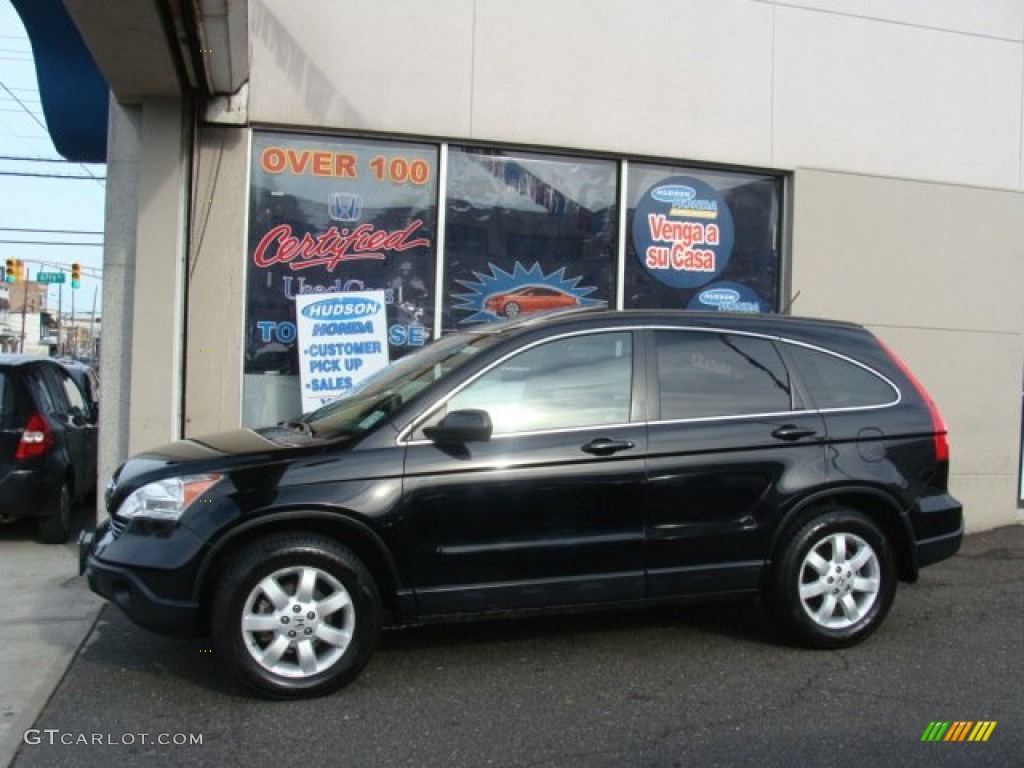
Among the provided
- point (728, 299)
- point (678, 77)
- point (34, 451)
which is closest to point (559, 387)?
point (728, 299)

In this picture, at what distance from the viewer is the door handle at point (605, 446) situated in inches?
178

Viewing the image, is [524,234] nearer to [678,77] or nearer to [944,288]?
[678,77]

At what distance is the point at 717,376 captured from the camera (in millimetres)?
4926

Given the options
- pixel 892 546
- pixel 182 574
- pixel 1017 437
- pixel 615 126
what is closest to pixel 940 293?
pixel 1017 437

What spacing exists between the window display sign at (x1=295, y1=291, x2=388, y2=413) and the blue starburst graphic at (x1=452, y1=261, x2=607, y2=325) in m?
0.74

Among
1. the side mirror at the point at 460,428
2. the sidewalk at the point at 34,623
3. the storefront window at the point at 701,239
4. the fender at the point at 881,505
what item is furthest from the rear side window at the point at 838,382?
the sidewalk at the point at 34,623

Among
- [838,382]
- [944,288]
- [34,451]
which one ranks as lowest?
[34,451]

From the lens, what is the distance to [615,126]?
26.5 feet

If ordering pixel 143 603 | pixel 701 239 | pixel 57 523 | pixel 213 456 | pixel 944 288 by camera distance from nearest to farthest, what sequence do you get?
pixel 143 603, pixel 213 456, pixel 57 523, pixel 701 239, pixel 944 288

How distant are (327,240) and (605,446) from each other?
398 centimetres

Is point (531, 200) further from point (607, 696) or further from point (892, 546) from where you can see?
point (607, 696)

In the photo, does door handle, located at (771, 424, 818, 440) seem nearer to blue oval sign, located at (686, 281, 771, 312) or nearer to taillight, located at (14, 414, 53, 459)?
blue oval sign, located at (686, 281, 771, 312)

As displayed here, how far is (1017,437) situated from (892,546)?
15.5ft

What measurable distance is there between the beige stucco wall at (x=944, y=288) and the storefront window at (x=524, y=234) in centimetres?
185
